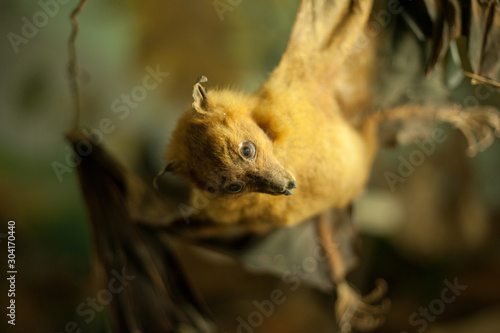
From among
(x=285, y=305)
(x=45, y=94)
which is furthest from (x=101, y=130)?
(x=285, y=305)

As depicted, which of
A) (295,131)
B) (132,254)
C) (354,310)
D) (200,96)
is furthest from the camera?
(354,310)

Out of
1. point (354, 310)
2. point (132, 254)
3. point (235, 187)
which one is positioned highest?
point (235, 187)

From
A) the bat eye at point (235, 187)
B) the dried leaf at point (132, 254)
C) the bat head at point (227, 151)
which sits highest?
the bat head at point (227, 151)

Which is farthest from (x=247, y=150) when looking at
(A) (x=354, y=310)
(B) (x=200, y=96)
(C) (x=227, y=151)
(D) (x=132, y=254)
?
(A) (x=354, y=310)

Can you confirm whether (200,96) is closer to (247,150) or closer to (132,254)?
(247,150)

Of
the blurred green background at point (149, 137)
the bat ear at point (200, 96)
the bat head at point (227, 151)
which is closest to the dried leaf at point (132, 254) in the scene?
the blurred green background at point (149, 137)

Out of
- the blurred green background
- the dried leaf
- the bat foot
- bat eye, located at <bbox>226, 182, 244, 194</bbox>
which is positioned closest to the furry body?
bat eye, located at <bbox>226, 182, 244, 194</bbox>

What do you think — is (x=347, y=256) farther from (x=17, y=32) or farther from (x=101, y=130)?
(x=17, y=32)

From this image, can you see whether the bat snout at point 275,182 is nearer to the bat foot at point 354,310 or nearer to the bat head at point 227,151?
the bat head at point 227,151
